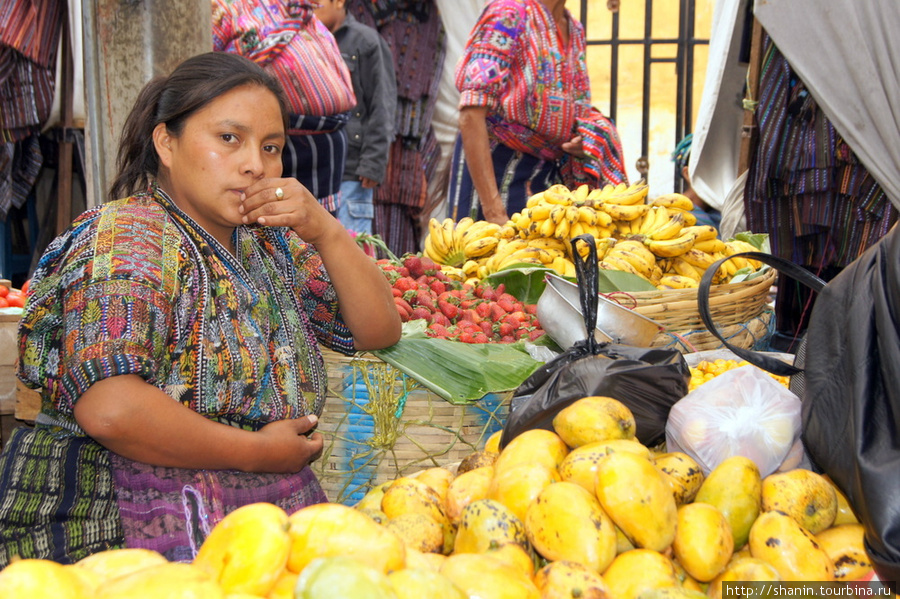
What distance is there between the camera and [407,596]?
0.83 metres

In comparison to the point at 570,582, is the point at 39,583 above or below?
above

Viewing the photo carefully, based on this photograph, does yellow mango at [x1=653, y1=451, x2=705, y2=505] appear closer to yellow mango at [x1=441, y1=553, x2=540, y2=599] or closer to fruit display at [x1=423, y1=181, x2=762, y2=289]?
yellow mango at [x1=441, y1=553, x2=540, y2=599]

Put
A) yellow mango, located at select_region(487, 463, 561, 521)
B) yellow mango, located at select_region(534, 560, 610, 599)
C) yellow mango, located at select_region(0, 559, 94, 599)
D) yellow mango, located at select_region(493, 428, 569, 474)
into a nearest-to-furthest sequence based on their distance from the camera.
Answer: yellow mango, located at select_region(0, 559, 94, 599) → yellow mango, located at select_region(534, 560, 610, 599) → yellow mango, located at select_region(487, 463, 561, 521) → yellow mango, located at select_region(493, 428, 569, 474)

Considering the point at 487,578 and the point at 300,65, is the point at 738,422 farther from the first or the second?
the point at 300,65

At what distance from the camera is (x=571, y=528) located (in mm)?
1075

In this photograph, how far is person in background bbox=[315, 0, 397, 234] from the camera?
4820 millimetres

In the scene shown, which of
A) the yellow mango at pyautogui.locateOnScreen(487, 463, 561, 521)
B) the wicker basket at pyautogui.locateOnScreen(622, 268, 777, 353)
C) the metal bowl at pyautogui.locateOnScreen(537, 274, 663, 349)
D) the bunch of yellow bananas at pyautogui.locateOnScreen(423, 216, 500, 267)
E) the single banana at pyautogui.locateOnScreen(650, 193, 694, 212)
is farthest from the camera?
the bunch of yellow bananas at pyautogui.locateOnScreen(423, 216, 500, 267)

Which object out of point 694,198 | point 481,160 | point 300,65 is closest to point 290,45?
point 300,65

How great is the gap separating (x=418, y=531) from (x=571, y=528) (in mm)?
232

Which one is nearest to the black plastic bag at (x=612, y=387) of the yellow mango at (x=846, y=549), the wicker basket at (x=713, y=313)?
the yellow mango at (x=846, y=549)

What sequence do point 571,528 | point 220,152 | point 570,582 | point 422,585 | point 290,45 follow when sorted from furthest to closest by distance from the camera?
point 290,45
point 220,152
point 571,528
point 570,582
point 422,585

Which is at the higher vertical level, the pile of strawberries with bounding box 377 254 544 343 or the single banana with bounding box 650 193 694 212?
the single banana with bounding box 650 193 694 212

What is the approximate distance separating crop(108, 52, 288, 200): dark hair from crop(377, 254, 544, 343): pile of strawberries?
3.61 ft

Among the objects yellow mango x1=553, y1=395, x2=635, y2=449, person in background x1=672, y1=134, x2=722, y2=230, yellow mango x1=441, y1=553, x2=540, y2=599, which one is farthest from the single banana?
yellow mango x1=441, y1=553, x2=540, y2=599
